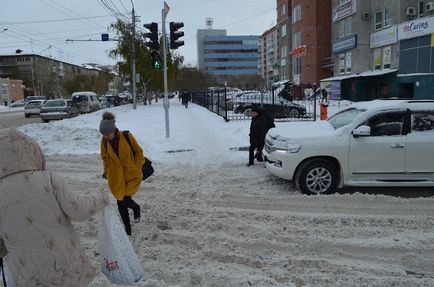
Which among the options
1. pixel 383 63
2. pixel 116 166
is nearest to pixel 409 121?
pixel 116 166

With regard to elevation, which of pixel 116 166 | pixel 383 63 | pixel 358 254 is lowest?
pixel 358 254

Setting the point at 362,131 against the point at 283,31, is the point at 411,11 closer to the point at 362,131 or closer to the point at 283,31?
the point at 362,131

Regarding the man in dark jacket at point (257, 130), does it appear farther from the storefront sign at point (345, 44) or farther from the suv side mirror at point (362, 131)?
the storefront sign at point (345, 44)

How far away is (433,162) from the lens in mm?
7367

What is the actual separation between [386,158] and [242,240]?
3.44 m

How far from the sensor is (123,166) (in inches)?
210

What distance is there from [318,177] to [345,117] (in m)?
1.56

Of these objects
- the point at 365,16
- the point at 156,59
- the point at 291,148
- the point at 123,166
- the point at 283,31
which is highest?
the point at 283,31

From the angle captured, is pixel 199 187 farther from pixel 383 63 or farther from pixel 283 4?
pixel 283 4

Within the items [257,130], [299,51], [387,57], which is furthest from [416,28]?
[299,51]

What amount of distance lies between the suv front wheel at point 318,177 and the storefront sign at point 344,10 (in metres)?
38.5

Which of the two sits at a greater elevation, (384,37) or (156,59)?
(384,37)

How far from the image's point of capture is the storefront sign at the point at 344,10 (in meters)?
42.3

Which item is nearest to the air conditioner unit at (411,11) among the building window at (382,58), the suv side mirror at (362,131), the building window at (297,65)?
the building window at (382,58)
